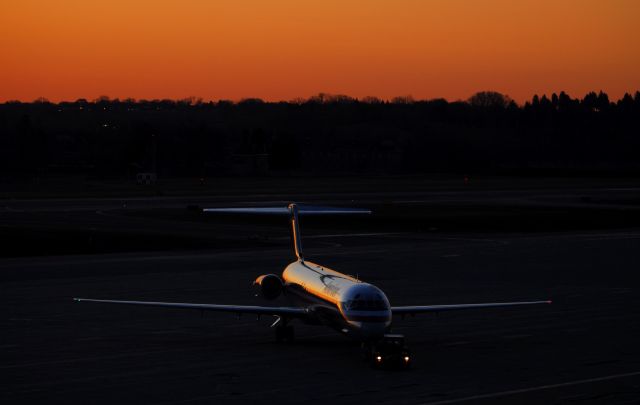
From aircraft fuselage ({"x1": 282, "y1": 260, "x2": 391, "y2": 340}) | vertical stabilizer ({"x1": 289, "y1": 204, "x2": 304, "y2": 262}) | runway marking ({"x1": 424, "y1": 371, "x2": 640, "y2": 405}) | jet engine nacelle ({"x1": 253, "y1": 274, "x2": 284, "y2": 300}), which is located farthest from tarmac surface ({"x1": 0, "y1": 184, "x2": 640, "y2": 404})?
vertical stabilizer ({"x1": 289, "y1": 204, "x2": 304, "y2": 262})

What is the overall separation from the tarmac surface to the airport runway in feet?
0.32

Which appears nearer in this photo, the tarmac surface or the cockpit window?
the tarmac surface

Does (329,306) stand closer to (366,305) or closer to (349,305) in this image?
(349,305)

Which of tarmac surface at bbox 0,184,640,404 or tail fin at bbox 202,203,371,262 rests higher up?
tail fin at bbox 202,203,371,262

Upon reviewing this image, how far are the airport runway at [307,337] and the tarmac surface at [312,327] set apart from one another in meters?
0.10

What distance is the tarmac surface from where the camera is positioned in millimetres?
28609

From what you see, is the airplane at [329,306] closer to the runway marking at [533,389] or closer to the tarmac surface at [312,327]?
the tarmac surface at [312,327]

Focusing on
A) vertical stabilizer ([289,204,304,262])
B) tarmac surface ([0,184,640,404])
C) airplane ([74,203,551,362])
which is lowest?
tarmac surface ([0,184,640,404])

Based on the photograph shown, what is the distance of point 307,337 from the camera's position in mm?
37031

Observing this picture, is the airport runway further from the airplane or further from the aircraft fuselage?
the aircraft fuselage

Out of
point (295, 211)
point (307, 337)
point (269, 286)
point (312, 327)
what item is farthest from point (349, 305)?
point (295, 211)

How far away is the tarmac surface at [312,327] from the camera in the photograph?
28.6 metres

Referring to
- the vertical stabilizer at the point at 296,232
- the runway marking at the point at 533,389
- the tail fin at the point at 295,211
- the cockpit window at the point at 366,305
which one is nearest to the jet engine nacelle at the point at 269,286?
the tail fin at the point at 295,211

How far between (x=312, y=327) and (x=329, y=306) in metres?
7.23
